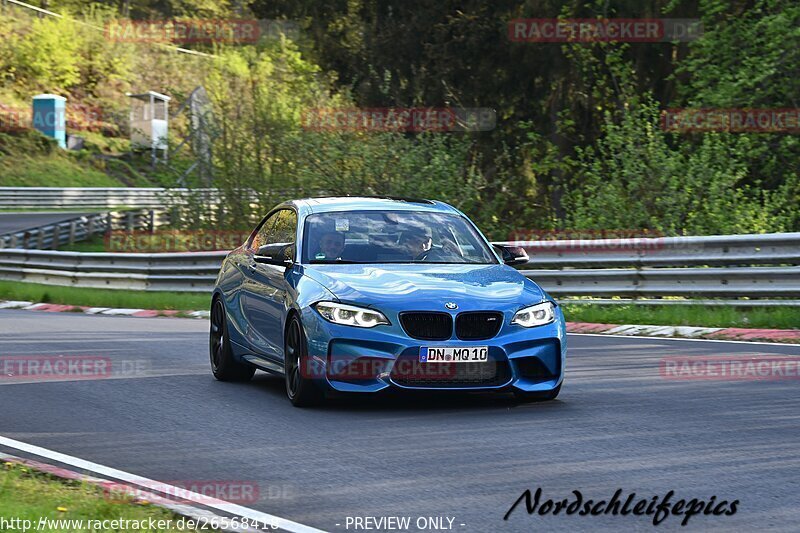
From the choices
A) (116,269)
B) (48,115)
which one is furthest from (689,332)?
(48,115)

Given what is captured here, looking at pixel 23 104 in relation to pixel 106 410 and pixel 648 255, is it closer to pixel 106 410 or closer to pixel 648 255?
pixel 648 255

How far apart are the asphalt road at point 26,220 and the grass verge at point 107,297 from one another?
17.2 meters

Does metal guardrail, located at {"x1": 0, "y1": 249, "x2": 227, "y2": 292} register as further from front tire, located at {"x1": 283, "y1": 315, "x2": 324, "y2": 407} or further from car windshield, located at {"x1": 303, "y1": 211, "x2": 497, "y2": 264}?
front tire, located at {"x1": 283, "y1": 315, "x2": 324, "y2": 407}

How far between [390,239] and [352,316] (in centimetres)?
140

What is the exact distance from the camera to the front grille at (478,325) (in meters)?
10.2

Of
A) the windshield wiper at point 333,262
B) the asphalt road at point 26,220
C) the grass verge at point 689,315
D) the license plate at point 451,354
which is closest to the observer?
the license plate at point 451,354

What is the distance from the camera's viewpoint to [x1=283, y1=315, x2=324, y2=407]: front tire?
411 inches

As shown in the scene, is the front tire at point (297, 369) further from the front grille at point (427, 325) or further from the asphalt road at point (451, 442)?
the front grille at point (427, 325)

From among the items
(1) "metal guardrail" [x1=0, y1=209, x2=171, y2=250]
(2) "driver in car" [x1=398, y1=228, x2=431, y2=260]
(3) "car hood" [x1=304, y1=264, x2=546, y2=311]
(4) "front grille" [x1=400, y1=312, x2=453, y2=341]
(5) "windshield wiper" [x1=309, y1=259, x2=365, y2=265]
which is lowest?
(1) "metal guardrail" [x1=0, y1=209, x2=171, y2=250]

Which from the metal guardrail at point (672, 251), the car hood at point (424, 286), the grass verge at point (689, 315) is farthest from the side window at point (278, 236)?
the metal guardrail at point (672, 251)

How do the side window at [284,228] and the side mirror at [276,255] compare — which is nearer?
the side mirror at [276,255]

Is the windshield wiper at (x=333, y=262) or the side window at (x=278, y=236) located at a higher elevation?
the side window at (x=278, y=236)

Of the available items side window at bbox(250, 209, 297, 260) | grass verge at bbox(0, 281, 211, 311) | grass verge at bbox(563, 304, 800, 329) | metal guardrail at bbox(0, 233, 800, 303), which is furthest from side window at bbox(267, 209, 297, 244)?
grass verge at bbox(0, 281, 211, 311)

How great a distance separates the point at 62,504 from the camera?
7035 millimetres
